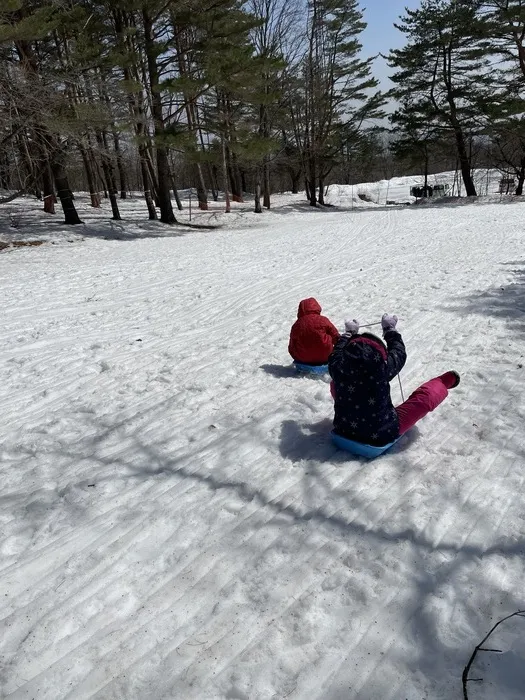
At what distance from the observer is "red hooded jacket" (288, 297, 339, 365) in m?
4.56

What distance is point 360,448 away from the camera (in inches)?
126

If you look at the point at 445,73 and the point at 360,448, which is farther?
the point at 445,73

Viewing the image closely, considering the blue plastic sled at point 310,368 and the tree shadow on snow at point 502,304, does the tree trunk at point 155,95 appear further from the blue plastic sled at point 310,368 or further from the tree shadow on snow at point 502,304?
the blue plastic sled at point 310,368

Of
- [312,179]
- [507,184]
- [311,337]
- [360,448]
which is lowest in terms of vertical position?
[360,448]

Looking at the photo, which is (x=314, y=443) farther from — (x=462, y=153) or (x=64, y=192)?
(x=462, y=153)

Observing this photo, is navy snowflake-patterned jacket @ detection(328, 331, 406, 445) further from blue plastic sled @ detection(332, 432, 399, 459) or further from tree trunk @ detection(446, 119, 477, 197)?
tree trunk @ detection(446, 119, 477, 197)

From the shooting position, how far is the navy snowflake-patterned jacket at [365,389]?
9.78 ft

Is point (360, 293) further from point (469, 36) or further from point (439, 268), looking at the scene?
point (469, 36)

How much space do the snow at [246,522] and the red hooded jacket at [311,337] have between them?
0.81ft

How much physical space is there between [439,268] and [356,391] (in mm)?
6899

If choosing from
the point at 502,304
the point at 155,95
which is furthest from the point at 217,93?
the point at 502,304

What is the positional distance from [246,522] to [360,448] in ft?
3.21

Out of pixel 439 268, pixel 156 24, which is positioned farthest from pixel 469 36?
pixel 439 268

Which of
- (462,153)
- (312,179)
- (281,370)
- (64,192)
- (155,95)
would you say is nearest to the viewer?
(281,370)
